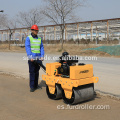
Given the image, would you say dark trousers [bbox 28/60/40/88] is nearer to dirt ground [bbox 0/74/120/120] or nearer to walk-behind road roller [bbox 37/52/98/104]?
dirt ground [bbox 0/74/120/120]

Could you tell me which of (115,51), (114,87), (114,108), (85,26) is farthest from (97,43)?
(114,108)

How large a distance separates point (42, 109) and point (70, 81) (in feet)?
2.79

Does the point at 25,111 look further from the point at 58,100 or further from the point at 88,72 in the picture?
the point at 88,72

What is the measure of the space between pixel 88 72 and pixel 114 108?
3.19 feet

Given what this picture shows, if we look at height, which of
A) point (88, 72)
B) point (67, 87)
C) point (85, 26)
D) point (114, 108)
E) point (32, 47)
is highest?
point (85, 26)

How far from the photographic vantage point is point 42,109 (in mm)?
4441

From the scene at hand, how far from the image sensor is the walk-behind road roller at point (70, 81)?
4535 millimetres

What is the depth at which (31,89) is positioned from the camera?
6113mm

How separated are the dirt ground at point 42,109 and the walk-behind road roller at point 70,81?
0.22m

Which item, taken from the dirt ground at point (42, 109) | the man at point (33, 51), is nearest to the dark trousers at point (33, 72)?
the man at point (33, 51)

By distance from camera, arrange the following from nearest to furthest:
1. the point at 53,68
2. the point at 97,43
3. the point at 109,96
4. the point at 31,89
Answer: the point at 53,68 → the point at 109,96 → the point at 31,89 → the point at 97,43

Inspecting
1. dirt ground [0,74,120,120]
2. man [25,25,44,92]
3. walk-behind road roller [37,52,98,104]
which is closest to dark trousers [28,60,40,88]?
man [25,25,44,92]

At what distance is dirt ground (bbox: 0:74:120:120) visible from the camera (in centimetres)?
396

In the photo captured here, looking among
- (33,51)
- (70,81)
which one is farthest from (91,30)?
(70,81)
